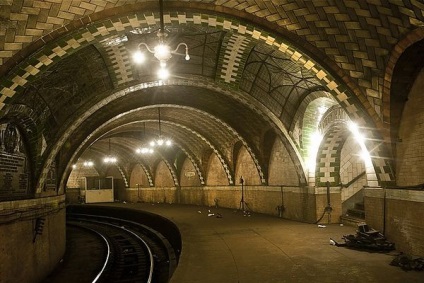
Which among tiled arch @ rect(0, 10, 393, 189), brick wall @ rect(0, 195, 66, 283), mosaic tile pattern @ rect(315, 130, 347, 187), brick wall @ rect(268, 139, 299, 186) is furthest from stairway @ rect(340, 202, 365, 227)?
brick wall @ rect(0, 195, 66, 283)

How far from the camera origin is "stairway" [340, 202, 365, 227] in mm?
10473

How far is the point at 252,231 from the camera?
33.3ft

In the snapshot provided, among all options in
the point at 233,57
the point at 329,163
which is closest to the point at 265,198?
the point at 329,163

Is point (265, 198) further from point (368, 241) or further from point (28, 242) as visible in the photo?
point (28, 242)

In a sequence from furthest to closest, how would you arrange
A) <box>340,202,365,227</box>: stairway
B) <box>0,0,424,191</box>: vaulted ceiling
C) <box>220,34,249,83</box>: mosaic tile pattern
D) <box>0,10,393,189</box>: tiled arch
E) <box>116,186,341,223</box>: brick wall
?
1. <box>116,186,341,223</box>: brick wall
2. <box>340,202,365,227</box>: stairway
3. <box>220,34,249,83</box>: mosaic tile pattern
4. <box>0,10,393,189</box>: tiled arch
5. <box>0,0,424,191</box>: vaulted ceiling

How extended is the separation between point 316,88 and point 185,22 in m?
4.29

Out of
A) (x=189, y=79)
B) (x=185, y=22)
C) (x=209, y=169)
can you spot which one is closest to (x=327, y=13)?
(x=185, y=22)

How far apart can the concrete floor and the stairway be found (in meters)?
0.34

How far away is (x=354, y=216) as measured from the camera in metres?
11.5

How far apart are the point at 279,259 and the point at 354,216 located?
5.88 m

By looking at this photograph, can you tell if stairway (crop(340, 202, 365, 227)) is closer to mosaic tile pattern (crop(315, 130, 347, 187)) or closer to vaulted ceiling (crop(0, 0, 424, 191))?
mosaic tile pattern (crop(315, 130, 347, 187))

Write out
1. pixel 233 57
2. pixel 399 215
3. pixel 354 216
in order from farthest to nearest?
1. pixel 354 216
2. pixel 233 57
3. pixel 399 215

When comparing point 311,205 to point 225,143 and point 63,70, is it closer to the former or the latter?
point 225,143

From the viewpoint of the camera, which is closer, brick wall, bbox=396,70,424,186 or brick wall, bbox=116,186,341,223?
brick wall, bbox=396,70,424,186
